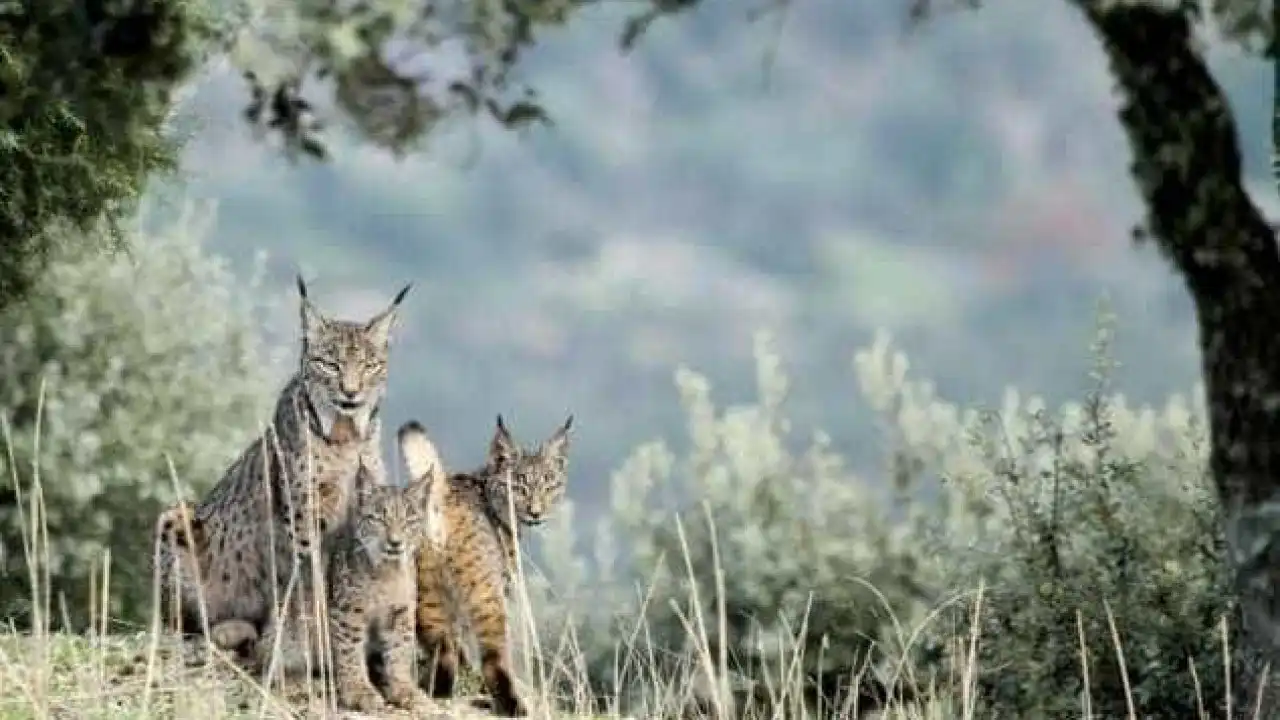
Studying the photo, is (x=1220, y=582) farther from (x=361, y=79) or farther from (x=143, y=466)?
(x=143, y=466)

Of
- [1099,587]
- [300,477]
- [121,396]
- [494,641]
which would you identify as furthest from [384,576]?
[121,396]

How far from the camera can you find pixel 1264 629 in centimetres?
895

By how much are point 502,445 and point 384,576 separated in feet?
2.79

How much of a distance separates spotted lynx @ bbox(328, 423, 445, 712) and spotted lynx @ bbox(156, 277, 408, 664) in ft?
0.40

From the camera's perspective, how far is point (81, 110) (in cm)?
711

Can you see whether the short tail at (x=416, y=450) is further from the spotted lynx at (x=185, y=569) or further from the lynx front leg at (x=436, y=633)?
the spotted lynx at (x=185, y=569)

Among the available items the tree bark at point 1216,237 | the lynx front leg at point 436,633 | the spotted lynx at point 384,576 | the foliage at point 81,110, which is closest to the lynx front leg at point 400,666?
the spotted lynx at point 384,576

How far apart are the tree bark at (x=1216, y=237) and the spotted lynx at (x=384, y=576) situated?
10.3ft

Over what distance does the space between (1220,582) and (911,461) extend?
4.24 metres

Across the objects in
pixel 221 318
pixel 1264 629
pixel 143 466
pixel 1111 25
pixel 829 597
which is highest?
pixel 221 318

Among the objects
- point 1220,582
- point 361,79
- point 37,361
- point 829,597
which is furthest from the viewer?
point 37,361

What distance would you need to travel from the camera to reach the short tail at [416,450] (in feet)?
29.9

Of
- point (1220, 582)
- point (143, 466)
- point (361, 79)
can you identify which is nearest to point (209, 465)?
point (143, 466)

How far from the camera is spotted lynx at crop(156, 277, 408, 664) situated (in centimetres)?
851
